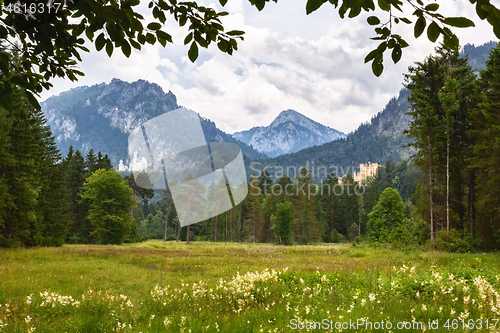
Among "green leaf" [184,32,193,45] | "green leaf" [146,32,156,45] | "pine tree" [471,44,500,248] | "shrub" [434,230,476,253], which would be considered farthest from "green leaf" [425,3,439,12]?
"shrub" [434,230,476,253]

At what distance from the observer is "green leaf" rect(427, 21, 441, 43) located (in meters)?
1.71

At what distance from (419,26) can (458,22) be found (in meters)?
0.22

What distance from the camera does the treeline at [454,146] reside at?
71.9 feet

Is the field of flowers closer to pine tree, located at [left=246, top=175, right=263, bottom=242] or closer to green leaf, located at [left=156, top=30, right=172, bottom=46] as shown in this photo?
green leaf, located at [left=156, top=30, right=172, bottom=46]

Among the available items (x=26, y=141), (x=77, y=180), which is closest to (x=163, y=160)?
(x=26, y=141)

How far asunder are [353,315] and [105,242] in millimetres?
45060

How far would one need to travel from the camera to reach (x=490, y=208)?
21.5 meters

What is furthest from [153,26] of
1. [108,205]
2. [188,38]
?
[108,205]

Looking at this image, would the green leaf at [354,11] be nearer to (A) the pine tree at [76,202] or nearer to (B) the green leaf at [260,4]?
(B) the green leaf at [260,4]

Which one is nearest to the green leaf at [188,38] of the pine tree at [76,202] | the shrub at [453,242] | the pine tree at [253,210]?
the shrub at [453,242]

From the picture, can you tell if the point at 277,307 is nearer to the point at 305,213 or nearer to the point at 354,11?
the point at 354,11

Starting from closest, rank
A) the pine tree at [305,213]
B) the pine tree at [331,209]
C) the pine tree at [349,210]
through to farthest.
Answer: the pine tree at [305,213]
the pine tree at [331,209]
the pine tree at [349,210]

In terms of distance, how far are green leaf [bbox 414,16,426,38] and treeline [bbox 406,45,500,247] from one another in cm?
2482

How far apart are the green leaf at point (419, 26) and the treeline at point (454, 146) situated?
24824 mm
